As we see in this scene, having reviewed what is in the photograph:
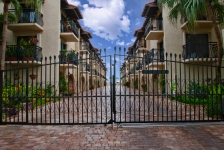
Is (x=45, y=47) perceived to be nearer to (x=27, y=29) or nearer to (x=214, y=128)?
(x=27, y=29)

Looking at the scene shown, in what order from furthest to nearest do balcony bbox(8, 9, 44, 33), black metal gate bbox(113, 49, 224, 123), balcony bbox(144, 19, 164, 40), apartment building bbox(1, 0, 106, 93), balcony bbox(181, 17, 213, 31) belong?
balcony bbox(144, 19, 164, 40)
balcony bbox(8, 9, 44, 33)
apartment building bbox(1, 0, 106, 93)
balcony bbox(181, 17, 213, 31)
black metal gate bbox(113, 49, 224, 123)

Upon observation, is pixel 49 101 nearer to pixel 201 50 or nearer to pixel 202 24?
pixel 201 50

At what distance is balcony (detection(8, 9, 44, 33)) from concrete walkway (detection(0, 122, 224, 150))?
1134 centimetres

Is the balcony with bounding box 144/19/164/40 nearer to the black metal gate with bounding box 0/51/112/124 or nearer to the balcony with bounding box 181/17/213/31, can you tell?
the balcony with bounding box 181/17/213/31

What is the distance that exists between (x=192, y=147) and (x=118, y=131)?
7.22 ft

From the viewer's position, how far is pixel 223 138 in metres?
5.38

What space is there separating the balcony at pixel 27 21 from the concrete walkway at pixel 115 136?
37.2ft

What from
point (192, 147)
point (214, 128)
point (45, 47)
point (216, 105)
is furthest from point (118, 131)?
point (45, 47)

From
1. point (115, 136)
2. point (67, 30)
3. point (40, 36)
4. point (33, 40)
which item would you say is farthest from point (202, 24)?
point (115, 136)

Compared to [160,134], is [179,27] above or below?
above

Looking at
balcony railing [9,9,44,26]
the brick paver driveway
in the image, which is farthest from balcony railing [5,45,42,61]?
the brick paver driveway

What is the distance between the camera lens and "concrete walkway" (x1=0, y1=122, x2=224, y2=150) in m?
4.89

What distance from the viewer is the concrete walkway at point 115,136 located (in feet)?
16.1

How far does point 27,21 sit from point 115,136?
1396 centimetres
